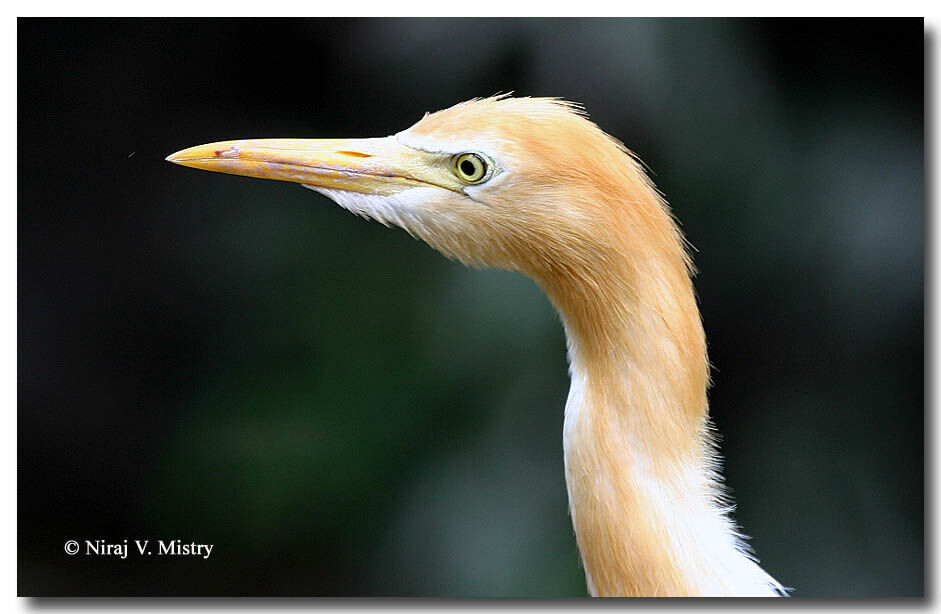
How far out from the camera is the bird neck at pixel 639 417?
1.14 m

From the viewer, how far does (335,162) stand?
118cm

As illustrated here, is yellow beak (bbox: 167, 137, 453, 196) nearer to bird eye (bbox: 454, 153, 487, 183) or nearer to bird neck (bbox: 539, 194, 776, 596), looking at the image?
bird eye (bbox: 454, 153, 487, 183)

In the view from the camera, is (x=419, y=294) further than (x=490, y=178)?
Yes

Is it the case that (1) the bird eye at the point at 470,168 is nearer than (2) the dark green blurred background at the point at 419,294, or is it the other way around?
(1) the bird eye at the point at 470,168

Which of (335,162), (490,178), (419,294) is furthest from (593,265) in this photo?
(419,294)

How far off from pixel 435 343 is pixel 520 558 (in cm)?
37

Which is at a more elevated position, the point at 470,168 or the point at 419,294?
the point at 470,168

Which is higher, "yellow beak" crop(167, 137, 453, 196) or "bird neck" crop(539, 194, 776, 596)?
"yellow beak" crop(167, 137, 453, 196)

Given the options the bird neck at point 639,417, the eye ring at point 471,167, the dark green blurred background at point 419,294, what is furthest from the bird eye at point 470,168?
the dark green blurred background at point 419,294

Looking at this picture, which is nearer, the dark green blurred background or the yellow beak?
the yellow beak

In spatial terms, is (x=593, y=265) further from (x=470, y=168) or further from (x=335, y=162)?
(x=335, y=162)

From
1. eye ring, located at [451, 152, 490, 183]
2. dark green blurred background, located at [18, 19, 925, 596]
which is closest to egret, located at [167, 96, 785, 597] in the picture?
eye ring, located at [451, 152, 490, 183]

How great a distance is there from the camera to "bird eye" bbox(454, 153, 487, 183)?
1119mm

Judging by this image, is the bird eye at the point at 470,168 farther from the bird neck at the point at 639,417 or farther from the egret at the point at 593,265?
the bird neck at the point at 639,417
